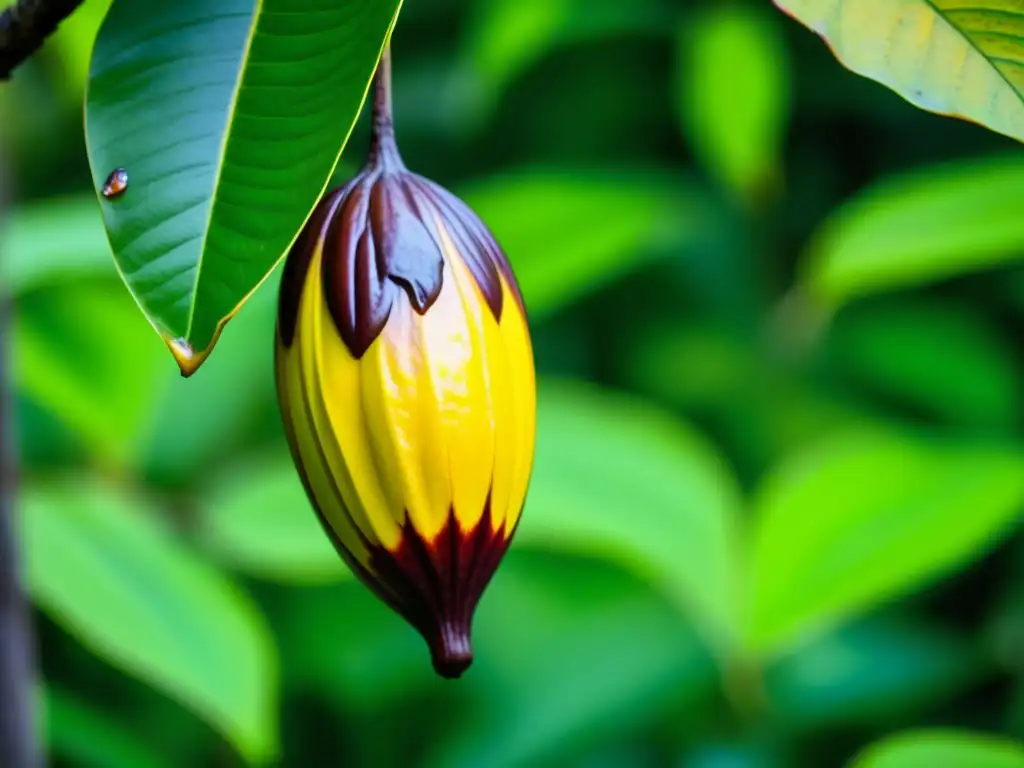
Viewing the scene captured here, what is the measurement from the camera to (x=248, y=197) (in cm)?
31

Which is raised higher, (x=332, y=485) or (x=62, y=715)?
(x=332, y=485)

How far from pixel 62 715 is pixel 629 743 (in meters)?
0.45

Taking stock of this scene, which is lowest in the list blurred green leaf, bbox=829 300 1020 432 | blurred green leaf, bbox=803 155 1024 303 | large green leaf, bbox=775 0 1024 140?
blurred green leaf, bbox=829 300 1020 432

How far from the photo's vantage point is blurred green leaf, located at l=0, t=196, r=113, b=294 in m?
0.88

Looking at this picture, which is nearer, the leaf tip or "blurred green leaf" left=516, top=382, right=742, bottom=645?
the leaf tip

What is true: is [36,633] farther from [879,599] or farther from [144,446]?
[879,599]

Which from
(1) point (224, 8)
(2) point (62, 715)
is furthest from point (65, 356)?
(1) point (224, 8)

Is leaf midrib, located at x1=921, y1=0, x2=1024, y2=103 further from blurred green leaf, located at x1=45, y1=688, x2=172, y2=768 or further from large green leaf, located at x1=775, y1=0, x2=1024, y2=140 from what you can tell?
blurred green leaf, located at x1=45, y1=688, x2=172, y2=768

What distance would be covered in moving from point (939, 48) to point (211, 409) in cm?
79

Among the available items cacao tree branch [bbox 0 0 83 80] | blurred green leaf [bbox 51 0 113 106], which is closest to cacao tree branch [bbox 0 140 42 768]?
blurred green leaf [bbox 51 0 113 106]

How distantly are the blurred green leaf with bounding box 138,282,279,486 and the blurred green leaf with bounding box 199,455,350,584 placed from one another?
62 mm

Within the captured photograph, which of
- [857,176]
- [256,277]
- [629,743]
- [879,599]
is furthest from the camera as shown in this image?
[857,176]

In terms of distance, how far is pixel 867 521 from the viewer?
36.1 inches

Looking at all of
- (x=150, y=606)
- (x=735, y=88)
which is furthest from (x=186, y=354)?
(x=735, y=88)
